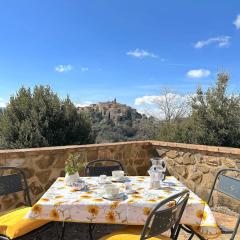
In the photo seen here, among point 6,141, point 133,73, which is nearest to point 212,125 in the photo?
point 6,141

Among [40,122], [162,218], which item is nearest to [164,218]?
[162,218]

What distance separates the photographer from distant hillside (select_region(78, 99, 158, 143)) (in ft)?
57.3

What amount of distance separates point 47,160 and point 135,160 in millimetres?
1492

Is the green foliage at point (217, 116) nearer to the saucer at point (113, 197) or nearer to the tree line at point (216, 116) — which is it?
the tree line at point (216, 116)

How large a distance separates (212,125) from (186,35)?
867 cm

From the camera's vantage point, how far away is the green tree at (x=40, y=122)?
779 centimetres

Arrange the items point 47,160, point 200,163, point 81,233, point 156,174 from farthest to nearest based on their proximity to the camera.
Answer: point 200,163 < point 47,160 < point 81,233 < point 156,174

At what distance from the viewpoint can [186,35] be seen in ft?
53.1

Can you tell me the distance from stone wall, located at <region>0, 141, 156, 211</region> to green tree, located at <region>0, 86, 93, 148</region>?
10.7ft

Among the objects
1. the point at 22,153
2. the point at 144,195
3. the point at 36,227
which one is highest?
the point at 22,153

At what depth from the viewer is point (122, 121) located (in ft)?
78.3

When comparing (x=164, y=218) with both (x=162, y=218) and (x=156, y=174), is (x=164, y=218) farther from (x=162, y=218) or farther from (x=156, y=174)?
Answer: (x=156, y=174)

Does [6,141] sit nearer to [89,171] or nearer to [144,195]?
[89,171]

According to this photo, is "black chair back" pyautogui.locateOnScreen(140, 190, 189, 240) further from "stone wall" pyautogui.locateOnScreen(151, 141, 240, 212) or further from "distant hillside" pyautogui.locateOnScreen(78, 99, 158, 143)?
"distant hillside" pyautogui.locateOnScreen(78, 99, 158, 143)
